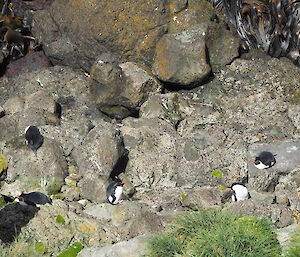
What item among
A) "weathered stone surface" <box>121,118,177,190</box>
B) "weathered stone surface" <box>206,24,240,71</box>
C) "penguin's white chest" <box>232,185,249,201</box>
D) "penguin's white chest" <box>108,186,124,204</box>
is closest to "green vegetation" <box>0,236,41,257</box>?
"penguin's white chest" <box>108,186,124,204</box>

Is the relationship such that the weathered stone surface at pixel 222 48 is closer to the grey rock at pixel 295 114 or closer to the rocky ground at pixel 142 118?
the rocky ground at pixel 142 118

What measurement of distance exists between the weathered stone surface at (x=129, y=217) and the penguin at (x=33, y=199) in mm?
710

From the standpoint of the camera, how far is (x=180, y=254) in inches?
316

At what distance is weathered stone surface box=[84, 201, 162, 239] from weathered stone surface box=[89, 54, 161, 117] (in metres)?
2.93

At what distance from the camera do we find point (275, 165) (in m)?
11.3

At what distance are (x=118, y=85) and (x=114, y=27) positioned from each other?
1.34 meters

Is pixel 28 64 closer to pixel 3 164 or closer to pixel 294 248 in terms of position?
pixel 3 164

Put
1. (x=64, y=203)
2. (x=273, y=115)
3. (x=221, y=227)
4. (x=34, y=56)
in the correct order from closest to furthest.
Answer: (x=221, y=227) < (x=64, y=203) < (x=273, y=115) < (x=34, y=56)

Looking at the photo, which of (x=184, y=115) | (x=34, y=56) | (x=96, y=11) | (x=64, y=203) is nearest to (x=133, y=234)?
(x=64, y=203)

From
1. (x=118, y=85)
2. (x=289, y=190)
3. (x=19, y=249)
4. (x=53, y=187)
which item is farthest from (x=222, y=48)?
(x=19, y=249)

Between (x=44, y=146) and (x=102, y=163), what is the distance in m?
1.09

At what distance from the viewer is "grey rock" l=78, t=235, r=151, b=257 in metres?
8.30

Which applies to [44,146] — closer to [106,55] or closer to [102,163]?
[102,163]

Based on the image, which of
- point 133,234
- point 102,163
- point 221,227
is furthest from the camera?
point 102,163
